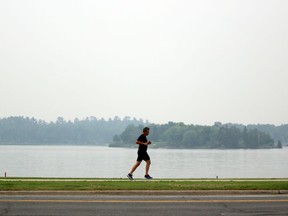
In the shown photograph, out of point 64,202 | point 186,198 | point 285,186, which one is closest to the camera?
point 64,202

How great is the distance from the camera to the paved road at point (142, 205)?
10328mm

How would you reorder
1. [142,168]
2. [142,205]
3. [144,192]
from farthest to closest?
1. [142,168]
2. [144,192]
3. [142,205]

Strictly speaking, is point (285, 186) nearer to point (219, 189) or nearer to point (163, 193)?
point (219, 189)

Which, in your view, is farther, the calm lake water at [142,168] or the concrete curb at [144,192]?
the calm lake water at [142,168]

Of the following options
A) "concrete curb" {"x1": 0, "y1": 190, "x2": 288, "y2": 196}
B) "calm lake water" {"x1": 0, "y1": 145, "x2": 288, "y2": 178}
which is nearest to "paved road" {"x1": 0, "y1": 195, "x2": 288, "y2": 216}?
"concrete curb" {"x1": 0, "y1": 190, "x2": 288, "y2": 196}

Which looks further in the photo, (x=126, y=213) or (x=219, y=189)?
(x=219, y=189)

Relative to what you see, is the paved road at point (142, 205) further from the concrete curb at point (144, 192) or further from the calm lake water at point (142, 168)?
the calm lake water at point (142, 168)

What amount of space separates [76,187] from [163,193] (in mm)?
2563

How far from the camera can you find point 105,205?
11.3 metres

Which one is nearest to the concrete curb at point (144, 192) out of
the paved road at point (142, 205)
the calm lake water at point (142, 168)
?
the paved road at point (142, 205)

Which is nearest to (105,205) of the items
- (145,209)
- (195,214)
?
(145,209)

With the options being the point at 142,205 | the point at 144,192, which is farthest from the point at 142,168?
the point at 142,205

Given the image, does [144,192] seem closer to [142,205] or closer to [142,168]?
[142,205]

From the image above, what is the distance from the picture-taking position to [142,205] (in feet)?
37.4
